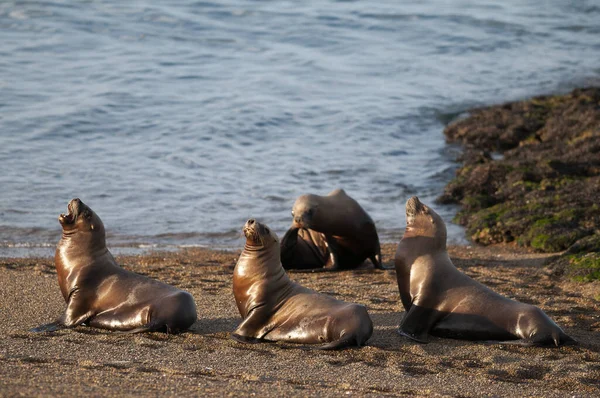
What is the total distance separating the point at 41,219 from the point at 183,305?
635 cm

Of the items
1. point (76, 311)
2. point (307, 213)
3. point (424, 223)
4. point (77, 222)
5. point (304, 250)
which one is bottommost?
point (304, 250)

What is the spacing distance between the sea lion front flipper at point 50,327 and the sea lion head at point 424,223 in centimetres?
291

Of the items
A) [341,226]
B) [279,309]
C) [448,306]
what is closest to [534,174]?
[341,226]

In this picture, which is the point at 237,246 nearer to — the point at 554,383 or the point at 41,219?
the point at 41,219

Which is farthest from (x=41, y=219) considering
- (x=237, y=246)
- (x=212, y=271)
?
(x=212, y=271)

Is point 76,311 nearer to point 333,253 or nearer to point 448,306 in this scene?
point 448,306

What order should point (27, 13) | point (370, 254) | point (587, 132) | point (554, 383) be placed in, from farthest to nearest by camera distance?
point (27, 13) → point (587, 132) → point (370, 254) → point (554, 383)

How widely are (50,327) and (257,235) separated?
5.62 feet

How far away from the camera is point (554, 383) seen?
244 inches

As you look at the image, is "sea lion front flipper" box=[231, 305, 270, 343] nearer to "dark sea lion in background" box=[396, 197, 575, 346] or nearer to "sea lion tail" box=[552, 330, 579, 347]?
"dark sea lion in background" box=[396, 197, 575, 346]

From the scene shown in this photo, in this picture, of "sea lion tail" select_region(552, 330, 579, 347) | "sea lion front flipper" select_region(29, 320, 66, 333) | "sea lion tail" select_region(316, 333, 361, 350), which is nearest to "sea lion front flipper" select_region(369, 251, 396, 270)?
"sea lion tail" select_region(552, 330, 579, 347)

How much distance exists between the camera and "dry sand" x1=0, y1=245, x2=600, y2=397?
564 cm

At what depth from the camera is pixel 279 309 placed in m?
7.24

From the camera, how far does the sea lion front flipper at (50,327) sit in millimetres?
7111
